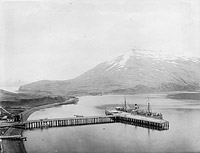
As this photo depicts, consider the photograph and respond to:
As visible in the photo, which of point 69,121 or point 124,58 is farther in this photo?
point 69,121

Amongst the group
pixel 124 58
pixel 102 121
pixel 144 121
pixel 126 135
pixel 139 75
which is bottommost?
pixel 126 135

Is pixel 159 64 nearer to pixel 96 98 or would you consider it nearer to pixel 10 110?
pixel 96 98

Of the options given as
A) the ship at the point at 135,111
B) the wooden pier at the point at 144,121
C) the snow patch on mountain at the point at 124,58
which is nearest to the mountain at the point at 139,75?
the snow patch on mountain at the point at 124,58

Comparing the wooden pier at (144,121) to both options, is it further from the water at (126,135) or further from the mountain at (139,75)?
the mountain at (139,75)

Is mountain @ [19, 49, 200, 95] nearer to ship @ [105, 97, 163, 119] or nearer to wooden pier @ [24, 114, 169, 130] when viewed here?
ship @ [105, 97, 163, 119]

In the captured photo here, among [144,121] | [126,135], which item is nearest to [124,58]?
[126,135]

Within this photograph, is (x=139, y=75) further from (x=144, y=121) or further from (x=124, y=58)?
(x=144, y=121)
